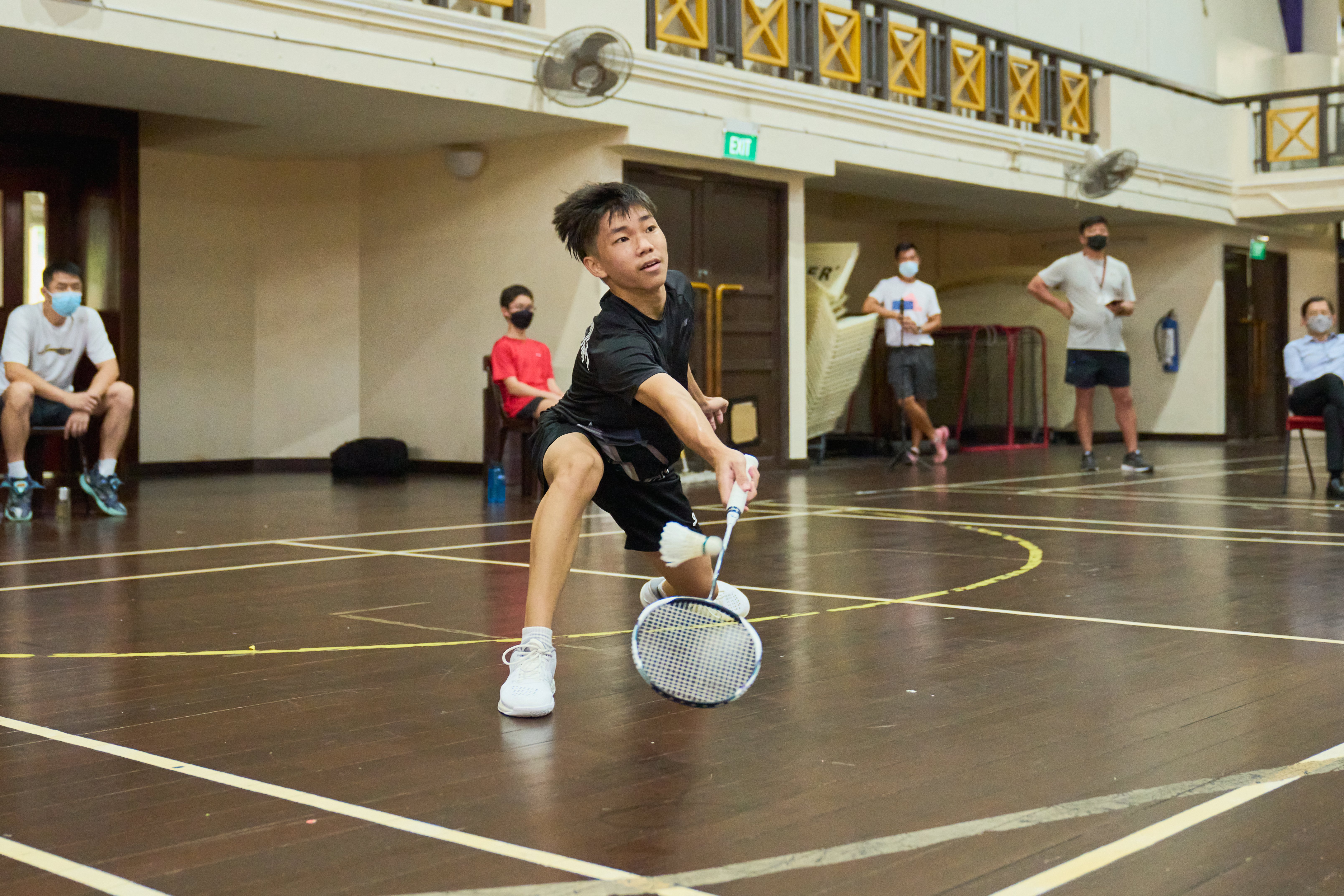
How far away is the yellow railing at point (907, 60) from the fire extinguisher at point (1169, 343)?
267 inches

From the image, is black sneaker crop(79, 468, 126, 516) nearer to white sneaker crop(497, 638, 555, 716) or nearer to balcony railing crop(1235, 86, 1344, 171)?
white sneaker crop(497, 638, 555, 716)

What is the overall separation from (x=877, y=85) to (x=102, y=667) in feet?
37.5

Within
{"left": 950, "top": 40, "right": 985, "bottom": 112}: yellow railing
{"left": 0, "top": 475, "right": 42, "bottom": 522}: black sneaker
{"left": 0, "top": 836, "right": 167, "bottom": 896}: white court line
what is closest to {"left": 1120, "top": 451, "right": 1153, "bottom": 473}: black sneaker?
{"left": 950, "top": 40, "right": 985, "bottom": 112}: yellow railing

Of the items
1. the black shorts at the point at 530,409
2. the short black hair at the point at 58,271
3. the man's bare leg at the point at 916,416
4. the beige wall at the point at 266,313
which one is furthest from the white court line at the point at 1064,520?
the beige wall at the point at 266,313

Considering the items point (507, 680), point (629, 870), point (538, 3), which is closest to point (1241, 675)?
point (507, 680)

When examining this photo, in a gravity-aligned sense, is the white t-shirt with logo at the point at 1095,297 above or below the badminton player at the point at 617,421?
above

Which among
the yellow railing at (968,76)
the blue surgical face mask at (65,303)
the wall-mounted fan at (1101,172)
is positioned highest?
the yellow railing at (968,76)

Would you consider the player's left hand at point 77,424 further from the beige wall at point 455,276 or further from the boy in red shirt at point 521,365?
the beige wall at point 455,276

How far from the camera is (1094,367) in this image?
12320 mm

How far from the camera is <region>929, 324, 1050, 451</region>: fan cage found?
17641 mm

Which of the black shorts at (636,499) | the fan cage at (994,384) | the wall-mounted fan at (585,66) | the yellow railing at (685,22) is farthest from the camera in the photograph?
the fan cage at (994,384)

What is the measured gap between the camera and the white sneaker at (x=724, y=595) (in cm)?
410

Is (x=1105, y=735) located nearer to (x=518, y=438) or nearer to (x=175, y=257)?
(x=518, y=438)

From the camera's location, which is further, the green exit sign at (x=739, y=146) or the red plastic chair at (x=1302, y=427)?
the green exit sign at (x=739, y=146)
